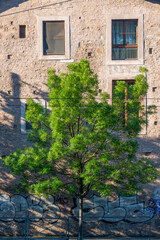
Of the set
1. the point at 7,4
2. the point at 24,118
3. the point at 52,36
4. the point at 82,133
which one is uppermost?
the point at 7,4

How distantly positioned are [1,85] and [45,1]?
401 centimetres

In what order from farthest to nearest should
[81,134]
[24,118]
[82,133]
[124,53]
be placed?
[124,53] < [24,118] < [82,133] < [81,134]

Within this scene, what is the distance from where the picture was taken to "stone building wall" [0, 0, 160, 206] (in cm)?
1422

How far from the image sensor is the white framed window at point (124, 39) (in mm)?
14242

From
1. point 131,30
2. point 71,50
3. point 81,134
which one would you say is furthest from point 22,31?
point 81,134

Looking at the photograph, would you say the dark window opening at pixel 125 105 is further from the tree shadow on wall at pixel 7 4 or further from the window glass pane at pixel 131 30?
the tree shadow on wall at pixel 7 4

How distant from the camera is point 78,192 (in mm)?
13164

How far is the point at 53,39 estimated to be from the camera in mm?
14492

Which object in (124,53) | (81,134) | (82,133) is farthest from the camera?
(124,53)

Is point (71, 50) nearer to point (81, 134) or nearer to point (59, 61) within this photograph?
point (59, 61)

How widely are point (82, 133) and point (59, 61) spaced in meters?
3.99

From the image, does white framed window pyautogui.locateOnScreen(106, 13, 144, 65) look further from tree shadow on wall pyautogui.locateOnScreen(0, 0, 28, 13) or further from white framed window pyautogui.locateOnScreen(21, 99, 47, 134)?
tree shadow on wall pyautogui.locateOnScreen(0, 0, 28, 13)

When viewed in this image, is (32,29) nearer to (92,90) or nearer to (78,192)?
(92,90)

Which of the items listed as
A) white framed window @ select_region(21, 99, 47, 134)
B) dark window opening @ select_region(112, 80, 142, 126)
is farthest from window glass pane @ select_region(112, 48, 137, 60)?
white framed window @ select_region(21, 99, 47, 134)
